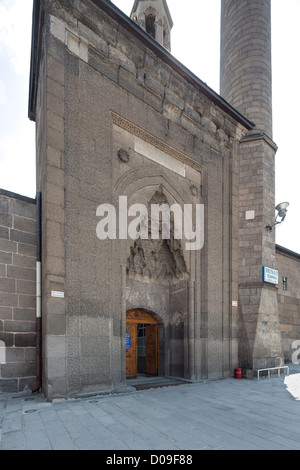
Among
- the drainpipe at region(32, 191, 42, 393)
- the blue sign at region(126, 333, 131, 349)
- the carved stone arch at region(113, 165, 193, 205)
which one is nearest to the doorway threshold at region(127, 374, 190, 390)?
the blue sign at region(126, 333, 131, 349)

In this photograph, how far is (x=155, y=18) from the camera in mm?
12469

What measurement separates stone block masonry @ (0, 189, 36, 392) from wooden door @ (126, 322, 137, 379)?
10.6 feet

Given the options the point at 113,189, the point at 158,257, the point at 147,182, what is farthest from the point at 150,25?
the point at 158,257

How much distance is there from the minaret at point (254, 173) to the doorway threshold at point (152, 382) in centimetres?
284

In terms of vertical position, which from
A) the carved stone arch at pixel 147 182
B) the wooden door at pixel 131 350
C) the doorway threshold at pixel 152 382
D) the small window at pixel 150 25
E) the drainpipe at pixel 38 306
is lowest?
the doorway threshold at pixel 152 382

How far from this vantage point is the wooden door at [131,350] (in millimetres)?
9141

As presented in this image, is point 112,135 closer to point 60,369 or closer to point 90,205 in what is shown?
point 90,205

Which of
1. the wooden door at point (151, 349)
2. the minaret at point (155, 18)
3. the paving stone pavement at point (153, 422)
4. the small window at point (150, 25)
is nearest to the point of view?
the paving stone pavement at point (153, 422)

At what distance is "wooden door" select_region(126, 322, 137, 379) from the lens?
30.0ft

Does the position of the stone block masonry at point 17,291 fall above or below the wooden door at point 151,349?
above

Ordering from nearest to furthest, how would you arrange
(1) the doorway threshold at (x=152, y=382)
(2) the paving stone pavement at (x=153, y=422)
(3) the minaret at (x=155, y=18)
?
(2) the paving stone pavement at (x=153, y=422) → (1) the doorway threshold at (x=152, y=382) → (3) the minaret at (x=155, y=18)

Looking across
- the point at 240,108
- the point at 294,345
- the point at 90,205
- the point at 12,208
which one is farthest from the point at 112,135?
the point at 294,345

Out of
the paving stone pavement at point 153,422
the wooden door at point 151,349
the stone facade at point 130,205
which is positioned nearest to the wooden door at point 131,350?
the stone facade at point 130,205

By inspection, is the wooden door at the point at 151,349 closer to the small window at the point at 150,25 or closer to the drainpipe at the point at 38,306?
the drainpipe at the point at 38,306
